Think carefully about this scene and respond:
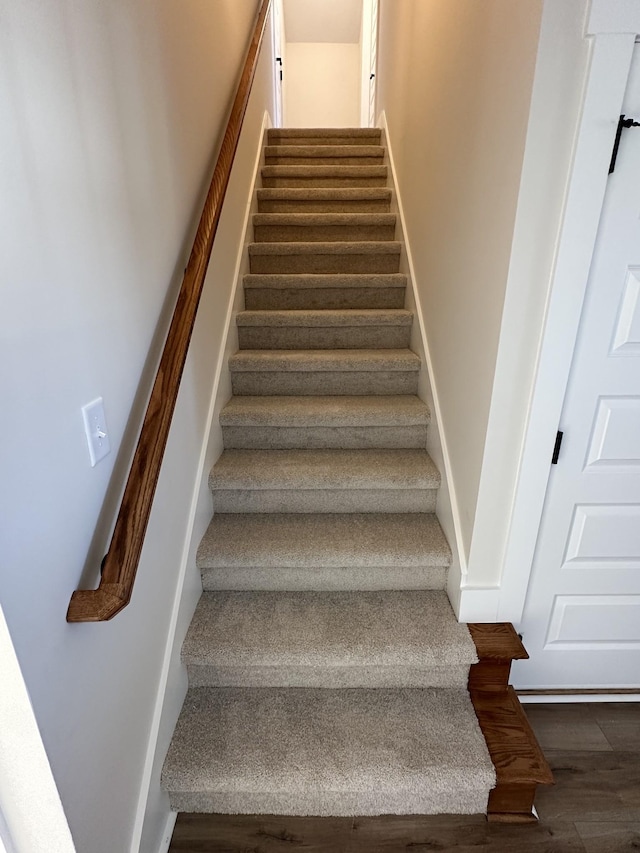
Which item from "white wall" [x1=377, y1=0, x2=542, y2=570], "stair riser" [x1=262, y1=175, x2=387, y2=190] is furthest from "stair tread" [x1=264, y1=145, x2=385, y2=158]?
"white wall" [x1=377, y1=0, x2=542, y2=570]

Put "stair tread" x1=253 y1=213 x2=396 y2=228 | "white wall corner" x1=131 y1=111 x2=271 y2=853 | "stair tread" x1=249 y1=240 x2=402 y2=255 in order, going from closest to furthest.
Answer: "white wall corner" x1=131 y1=111 x2=271 y2=853 → "stair tread" x1=249 y1=240 x2=402 y2=255 → "stair tread" x1=253 y1=213 x2=396 y2=228

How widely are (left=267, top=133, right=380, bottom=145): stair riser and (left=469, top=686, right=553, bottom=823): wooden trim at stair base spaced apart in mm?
3840

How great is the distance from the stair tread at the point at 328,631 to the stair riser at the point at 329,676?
26 mm

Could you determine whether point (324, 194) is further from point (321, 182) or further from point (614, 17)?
point (614, 17)

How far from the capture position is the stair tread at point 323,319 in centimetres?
233

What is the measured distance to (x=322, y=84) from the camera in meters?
5.61

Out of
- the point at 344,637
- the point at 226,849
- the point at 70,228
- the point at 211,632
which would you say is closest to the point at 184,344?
the point at 70,228

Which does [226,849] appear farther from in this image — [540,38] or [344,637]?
[540,38]

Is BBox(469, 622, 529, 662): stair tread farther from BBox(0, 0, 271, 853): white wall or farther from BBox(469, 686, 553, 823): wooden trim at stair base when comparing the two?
BBox(0, 0, 271, 853): white wall

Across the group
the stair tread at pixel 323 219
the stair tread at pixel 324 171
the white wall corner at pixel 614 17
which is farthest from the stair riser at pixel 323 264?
the white wall corner at pixel 614 17

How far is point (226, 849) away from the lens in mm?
1229

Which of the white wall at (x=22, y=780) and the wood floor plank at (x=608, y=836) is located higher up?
the white wall at (x=22, y=780)

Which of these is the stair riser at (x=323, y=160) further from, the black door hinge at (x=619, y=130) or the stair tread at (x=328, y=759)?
the stair tread at (x=328, y=759)

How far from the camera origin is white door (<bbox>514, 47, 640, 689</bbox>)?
1189 millimetres
